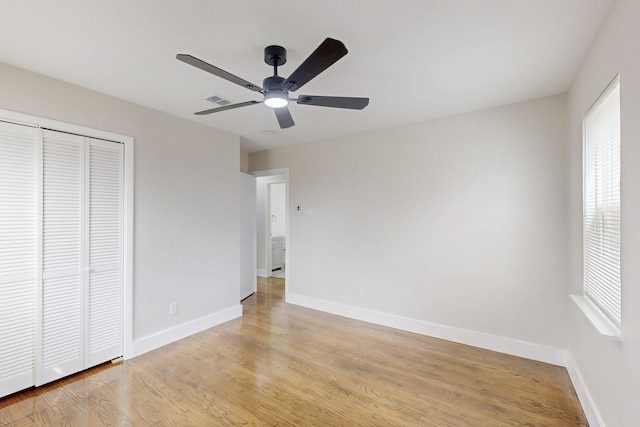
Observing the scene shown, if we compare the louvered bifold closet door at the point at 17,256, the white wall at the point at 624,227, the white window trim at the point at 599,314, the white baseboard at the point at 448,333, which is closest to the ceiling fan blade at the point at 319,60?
the white wall at the point at 624,227

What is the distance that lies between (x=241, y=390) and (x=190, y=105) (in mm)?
2730

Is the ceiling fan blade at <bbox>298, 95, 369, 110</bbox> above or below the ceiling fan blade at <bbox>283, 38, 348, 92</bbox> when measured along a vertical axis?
below

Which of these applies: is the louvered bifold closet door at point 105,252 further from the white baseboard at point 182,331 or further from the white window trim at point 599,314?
the white window trim at point 599,314

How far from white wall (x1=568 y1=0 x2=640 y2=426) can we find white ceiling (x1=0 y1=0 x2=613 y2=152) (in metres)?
0.18

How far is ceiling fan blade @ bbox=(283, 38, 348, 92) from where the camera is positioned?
4.57ft

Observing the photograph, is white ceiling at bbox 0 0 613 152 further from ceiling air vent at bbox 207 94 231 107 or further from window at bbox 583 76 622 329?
window at bbox 583 76 622 329

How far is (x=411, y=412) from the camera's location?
212 cm

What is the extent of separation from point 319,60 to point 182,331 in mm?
3265

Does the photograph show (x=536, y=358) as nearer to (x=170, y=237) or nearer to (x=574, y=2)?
(x=574, y=2)

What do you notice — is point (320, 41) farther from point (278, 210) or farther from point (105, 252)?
point (278, 210)

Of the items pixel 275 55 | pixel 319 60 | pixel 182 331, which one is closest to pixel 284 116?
pixel 275 55

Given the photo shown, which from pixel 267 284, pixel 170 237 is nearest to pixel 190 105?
pixel 170 237

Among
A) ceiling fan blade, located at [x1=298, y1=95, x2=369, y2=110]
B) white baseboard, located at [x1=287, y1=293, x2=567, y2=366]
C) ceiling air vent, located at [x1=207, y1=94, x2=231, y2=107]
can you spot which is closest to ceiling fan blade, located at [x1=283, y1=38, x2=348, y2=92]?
ceiling fan blade, located at [x1=298, y1=95, x2=369, y2=110]

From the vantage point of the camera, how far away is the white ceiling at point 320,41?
160 centimetres
